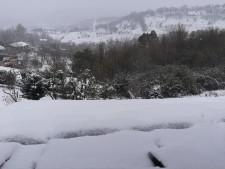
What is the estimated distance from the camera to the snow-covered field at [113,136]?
1967 millimetres

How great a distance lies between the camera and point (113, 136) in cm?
225

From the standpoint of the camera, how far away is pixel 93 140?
2.22 meters

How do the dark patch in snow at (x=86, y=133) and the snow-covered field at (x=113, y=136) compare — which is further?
the dark patch in snow at (x=86, y=133)

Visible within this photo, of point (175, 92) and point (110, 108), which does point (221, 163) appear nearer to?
point (110, 108)

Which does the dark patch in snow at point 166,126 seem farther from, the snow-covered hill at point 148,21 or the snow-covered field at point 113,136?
the snow-covered hill at point 148,21

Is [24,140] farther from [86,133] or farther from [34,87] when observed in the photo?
[34,87]

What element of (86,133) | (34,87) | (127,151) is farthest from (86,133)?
(34,87)

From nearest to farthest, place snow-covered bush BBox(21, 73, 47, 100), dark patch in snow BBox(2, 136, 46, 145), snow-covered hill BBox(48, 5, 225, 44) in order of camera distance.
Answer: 1. dark patch in snow BBox(2, 136, 46, 145)
2. snow-covered bush BBox(21, 73, 47, 100)
3. snow-covered hill BBox(48, 5, 225, 44)

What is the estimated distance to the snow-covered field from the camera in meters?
1.97

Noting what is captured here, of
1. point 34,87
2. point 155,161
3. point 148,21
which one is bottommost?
point 148,21

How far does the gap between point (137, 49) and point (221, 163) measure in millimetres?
20033

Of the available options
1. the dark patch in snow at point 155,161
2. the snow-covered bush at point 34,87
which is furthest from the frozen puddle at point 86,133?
the snow-covered bush at point 34,87

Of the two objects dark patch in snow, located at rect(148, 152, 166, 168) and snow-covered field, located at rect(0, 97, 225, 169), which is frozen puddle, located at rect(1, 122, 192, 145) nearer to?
snow-covered field, located at rect(0, 97, 225, 169)

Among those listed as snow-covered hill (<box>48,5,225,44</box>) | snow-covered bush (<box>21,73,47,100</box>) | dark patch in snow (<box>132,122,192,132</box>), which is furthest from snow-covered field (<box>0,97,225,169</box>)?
snow-covered hill (<box>48,5,225,44</box>)
